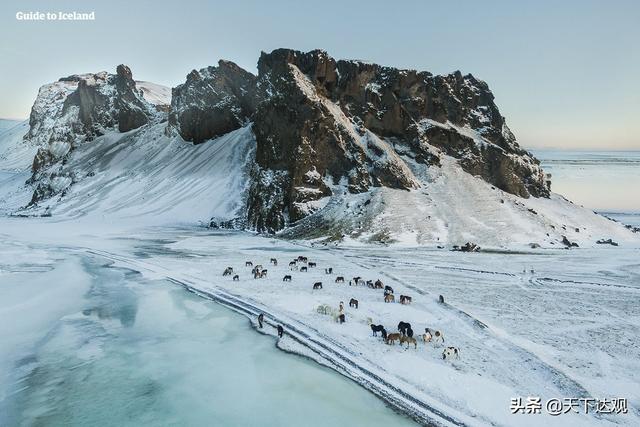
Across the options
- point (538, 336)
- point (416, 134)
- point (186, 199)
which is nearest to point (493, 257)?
point (538, 336)

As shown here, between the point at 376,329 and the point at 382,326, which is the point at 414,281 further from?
the point at 382,326

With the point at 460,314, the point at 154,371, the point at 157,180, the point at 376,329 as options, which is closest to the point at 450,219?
the point at 460,314

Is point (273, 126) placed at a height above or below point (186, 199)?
above

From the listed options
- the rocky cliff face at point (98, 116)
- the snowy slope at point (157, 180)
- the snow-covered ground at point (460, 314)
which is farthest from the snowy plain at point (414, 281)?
the rocky cliff face at point (98, 116)

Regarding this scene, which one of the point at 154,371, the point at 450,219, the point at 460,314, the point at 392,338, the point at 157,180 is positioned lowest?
the point at 154,371

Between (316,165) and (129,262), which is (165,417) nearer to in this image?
(129,262)

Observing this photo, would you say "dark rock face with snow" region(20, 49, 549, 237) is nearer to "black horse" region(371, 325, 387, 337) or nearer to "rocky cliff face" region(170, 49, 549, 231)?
"rocky cliff face" region(170, 49, 549, 231)

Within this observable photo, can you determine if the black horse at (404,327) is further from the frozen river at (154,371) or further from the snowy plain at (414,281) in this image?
the frozen river at (154,371)
